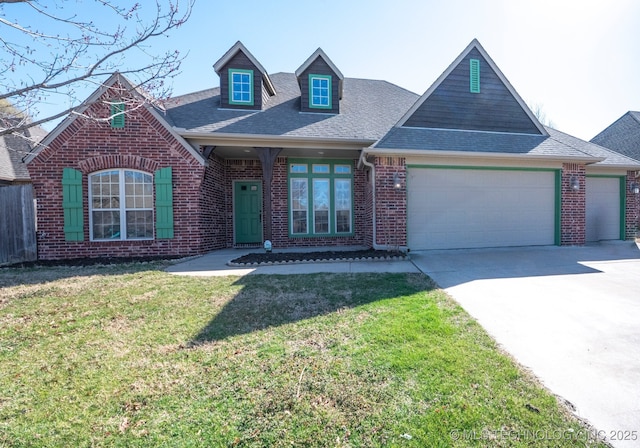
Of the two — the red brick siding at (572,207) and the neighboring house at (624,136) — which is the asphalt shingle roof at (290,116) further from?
the neighboring house at (624,136)

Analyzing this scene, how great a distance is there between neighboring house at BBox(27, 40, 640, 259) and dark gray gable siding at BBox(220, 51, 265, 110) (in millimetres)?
38

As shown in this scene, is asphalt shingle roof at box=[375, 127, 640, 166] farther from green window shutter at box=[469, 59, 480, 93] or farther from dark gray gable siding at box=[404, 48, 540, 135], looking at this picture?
green window shutter at box=[469, 59, 480, 93]

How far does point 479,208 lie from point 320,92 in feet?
20.8

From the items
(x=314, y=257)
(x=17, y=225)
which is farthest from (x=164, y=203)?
(x=314, y=257)

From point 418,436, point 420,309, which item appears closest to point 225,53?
point 420,309

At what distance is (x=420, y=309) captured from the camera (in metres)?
3.92

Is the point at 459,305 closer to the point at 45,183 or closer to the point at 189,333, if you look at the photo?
the point at 189,333

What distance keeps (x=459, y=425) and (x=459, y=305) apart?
2473 mm

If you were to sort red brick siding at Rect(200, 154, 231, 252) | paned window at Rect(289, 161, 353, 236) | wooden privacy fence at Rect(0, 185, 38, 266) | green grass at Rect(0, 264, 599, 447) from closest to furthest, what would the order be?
green grass at Rect(0, 264, 599, 447) → wooden privacy fence at Rect(0, 185, 38, 266) → red brick siding at Rect(200, 154, 231, 252) → paned window at Rect(289, 161, 353, 236)

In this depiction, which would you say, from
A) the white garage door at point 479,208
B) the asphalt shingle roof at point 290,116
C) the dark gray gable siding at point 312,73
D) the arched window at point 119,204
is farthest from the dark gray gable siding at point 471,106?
the arched window at point 119,204

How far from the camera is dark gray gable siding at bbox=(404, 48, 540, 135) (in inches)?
354

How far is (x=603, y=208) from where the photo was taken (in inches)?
389

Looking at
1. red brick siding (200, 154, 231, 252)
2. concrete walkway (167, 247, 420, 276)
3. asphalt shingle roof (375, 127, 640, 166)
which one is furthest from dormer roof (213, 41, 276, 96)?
concrete walkway (167, 247, 420, 276)

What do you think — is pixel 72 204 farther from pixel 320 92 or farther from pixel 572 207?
pixel 572 207
